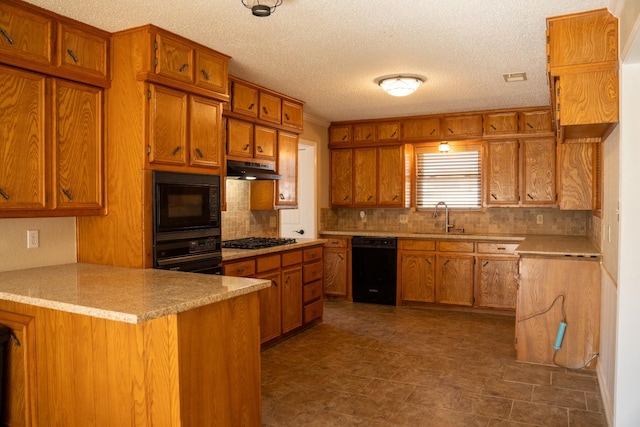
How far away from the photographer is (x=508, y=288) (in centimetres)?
547

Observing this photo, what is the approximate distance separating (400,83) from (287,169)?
5.04ft

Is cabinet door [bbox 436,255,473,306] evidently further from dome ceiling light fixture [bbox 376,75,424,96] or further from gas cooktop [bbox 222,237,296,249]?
dome ceiling light fixture [bbox 376,75,424,96]

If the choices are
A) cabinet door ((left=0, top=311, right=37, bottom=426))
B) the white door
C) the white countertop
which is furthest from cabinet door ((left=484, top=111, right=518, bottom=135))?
cabinet door ((left=0, top=311, right=37, bottom=426))

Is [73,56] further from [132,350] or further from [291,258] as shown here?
[291,258]

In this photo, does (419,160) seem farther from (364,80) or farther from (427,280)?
(364,80)

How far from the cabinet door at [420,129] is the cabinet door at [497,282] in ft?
5.74

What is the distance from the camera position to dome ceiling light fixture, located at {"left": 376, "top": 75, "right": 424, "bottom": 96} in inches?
165

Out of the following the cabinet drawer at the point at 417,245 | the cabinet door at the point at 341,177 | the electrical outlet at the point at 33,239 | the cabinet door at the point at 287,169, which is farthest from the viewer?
the cabinet door at the point at 341,177

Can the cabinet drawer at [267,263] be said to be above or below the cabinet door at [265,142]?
below

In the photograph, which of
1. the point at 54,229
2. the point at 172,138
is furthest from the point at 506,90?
the point at 54,229

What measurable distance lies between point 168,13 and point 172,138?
0.82 m

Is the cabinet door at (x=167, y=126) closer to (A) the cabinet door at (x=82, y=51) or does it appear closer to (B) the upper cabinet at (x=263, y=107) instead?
(A) the cabinet door at (x=82, y=51)

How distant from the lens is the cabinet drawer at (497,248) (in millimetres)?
5453

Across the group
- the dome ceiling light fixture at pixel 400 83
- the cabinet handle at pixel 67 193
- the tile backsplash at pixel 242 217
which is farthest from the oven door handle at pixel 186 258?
the dome ceiling light fixture at pixel 400 83
